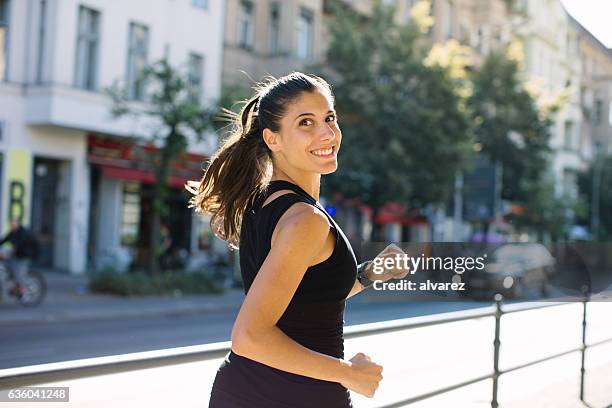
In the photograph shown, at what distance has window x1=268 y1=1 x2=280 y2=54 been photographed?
1057 inches

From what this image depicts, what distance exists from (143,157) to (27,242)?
534 cm

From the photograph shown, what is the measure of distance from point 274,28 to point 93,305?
14900 millimetres

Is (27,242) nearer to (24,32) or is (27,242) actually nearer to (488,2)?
(24,32)

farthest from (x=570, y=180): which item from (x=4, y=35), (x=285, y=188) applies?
(x=285, y=188)

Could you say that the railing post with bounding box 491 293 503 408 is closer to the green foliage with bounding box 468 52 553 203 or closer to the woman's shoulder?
the woman's shoulder

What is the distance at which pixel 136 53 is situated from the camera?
22.2 meters

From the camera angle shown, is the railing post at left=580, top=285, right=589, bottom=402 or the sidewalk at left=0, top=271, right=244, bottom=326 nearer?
the railing post at left=580, top=285, right=589, bottom=402

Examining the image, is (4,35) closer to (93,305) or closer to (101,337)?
(93,305)

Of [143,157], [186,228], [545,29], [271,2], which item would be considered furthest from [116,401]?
[545,29]

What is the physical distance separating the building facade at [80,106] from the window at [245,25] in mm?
1615

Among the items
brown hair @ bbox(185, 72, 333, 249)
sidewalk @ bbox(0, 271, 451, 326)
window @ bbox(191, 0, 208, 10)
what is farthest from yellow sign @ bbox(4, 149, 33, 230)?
brown hair @ bbox(185, 72, 333, 249)

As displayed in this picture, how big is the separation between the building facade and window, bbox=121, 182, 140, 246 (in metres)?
0.03

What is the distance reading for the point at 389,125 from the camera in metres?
23.5

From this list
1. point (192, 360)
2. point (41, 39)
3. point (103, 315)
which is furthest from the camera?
point (41, 39)
